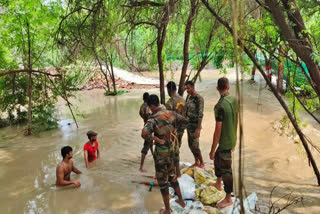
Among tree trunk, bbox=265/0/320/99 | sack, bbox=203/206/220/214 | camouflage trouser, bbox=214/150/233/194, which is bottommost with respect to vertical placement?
sack, bbox=203/206/220/214

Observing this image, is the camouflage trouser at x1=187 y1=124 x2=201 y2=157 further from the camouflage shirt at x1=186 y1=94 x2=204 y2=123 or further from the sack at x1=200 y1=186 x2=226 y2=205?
the sack at x1=200 y1=186 x2=226 y2=205

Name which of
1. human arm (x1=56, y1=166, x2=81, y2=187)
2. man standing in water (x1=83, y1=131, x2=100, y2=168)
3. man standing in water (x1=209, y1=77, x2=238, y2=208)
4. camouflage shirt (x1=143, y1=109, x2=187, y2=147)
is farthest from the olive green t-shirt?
man standing in water (x1=83, y1=131, x2=100, y2=168)

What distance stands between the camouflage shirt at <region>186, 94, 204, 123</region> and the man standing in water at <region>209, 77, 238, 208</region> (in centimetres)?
116

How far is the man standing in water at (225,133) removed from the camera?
3.55 metres

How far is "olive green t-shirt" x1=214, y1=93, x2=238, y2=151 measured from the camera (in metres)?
3.53

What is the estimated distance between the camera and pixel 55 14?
8.61 meters

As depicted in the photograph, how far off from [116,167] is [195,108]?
2.30 m

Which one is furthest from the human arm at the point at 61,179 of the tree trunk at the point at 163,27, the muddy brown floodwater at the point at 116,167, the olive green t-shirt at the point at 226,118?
the tree trunk at the point at 163,27

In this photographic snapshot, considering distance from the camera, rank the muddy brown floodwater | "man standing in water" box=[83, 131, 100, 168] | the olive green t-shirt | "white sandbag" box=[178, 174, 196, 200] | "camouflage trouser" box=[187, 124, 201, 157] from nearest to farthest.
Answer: the olive green t-shirt < "white sandbag" box=[178, 174, 196, 200] < the muddy brown floodwater < "camouflage trouser" box=[187, 124, 201, 157] < "man standing in water" box=[83, 131, 100, 168]

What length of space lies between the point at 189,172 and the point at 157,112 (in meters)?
1.57

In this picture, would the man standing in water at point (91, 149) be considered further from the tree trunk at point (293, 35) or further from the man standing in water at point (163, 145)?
the tree trunk at point (293, 35)

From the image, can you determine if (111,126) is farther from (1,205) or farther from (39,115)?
(1,205)

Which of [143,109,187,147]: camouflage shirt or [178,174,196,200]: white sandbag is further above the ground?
[143,109,187,147]: camouflage shirt

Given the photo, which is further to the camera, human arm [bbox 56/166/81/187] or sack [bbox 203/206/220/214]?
human arm [bbox 56/166/81/187]
